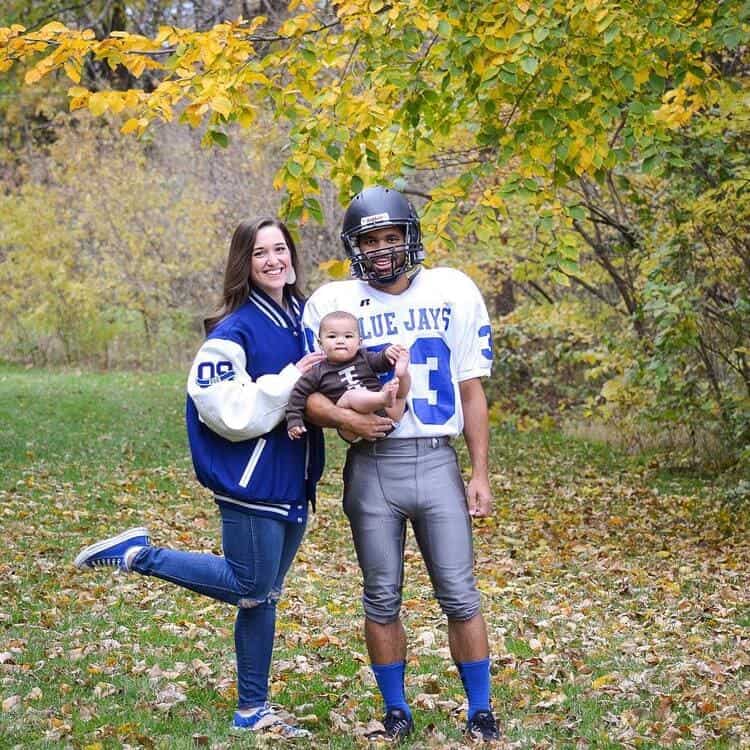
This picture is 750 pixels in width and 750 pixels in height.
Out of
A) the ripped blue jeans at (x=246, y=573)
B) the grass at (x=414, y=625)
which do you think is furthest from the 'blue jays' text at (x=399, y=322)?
the grass at (x=414, y=625)

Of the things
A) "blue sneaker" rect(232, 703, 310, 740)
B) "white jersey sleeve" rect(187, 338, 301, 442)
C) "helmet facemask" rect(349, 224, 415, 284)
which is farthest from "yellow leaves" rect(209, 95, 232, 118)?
"blue sneaker" rect(232, 703, 310, 740)

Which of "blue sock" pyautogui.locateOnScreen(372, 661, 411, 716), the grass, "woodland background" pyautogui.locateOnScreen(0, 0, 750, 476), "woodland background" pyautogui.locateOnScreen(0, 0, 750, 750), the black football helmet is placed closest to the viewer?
the black football helmet

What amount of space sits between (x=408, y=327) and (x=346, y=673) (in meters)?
2.12

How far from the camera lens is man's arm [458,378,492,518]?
467 cm

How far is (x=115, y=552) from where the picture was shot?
4742 mm

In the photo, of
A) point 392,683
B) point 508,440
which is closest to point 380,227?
point 392,683

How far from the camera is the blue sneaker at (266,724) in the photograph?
4738 millimetres

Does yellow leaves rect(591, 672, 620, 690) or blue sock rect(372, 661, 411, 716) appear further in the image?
yellow leaves rect(591, 672, 620, 690)

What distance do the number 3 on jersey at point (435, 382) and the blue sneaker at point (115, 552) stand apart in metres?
1.21

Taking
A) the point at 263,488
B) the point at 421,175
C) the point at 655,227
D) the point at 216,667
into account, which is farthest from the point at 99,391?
the point at 263,488

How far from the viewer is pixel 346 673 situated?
5918mm

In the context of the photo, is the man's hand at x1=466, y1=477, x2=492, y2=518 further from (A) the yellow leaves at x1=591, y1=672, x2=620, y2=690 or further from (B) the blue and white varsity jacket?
(A) the yellow leaves at x1=591, y1=672, x2=620, y2=690

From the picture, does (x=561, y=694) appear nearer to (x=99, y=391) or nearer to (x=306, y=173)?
(x=306, y=173)

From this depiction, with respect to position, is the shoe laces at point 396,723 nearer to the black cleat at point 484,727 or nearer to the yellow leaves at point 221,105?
the black cleat at point 484,727
